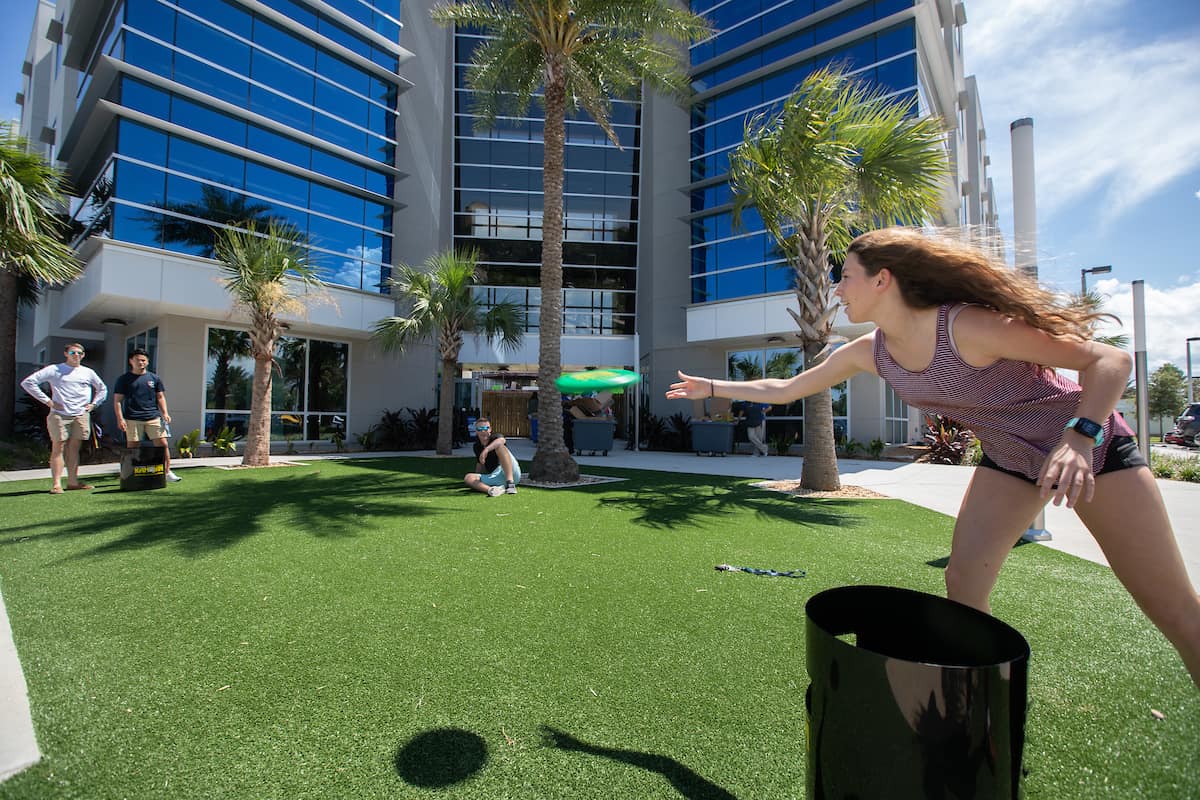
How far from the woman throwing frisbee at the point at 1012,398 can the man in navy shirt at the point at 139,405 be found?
9.85 metres

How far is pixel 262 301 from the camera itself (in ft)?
36.8

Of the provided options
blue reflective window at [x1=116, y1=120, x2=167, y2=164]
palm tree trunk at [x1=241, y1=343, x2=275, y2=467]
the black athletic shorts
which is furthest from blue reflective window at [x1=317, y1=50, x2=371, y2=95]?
the black athletic shorts

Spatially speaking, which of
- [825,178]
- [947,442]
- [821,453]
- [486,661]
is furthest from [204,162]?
[947,442]

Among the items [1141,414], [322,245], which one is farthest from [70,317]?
[1141,414]

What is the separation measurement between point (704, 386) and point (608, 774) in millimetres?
1505

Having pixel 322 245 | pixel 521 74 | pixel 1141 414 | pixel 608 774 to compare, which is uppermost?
pixel 521 74

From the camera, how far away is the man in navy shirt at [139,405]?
8.32m

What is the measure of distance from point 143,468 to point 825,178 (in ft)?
34.2

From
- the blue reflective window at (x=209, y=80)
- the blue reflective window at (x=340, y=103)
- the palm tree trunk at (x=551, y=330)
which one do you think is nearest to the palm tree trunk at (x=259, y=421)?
the palm tree trunk at (x=551, y=330)

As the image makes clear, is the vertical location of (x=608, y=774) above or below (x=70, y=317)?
below

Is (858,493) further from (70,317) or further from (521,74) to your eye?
(70,317)

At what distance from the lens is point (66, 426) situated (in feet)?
24.7

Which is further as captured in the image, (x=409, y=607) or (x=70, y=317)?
(x=70, y=317)

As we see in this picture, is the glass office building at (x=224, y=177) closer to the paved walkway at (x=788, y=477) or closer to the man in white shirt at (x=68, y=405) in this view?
the paved walkway at (x=788, y=477)
